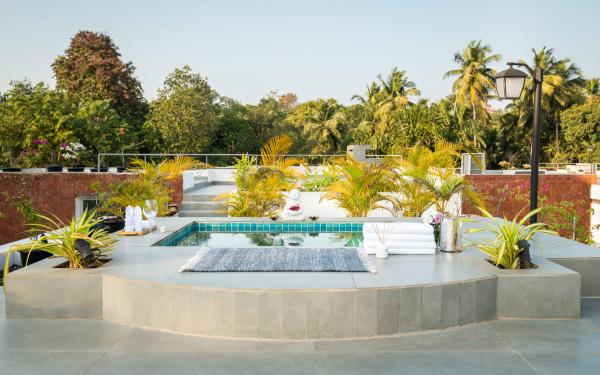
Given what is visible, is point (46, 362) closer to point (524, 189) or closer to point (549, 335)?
point (549, 335)

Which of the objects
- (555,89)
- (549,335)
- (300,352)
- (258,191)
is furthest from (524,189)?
(555,89)

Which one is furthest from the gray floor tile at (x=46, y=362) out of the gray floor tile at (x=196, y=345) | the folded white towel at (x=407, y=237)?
the folded white towel at (x=407, y=237)

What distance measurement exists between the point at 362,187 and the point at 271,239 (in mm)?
2362

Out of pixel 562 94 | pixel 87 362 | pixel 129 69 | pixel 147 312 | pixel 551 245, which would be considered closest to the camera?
pixel 87 362

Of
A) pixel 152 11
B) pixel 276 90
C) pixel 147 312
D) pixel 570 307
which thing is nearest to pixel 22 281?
pixel 147 312

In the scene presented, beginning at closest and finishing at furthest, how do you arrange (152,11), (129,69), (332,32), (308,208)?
(308,208), (152,11), (332,32), (129,69)

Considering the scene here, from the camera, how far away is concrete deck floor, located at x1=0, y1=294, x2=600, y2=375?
11.1 feet

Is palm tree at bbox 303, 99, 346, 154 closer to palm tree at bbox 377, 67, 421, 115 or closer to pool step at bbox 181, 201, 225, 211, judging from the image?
palm tree at bbox 377, 67, 421, 115

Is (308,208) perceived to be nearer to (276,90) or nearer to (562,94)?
(276,90)

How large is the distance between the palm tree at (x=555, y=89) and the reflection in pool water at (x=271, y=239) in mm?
28504

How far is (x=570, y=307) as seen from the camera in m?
4.43

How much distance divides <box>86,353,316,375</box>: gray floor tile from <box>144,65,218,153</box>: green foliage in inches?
862

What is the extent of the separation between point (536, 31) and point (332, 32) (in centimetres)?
951

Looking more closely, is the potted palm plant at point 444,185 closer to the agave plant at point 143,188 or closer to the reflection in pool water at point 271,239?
the reflection in pool water at point 271,239
